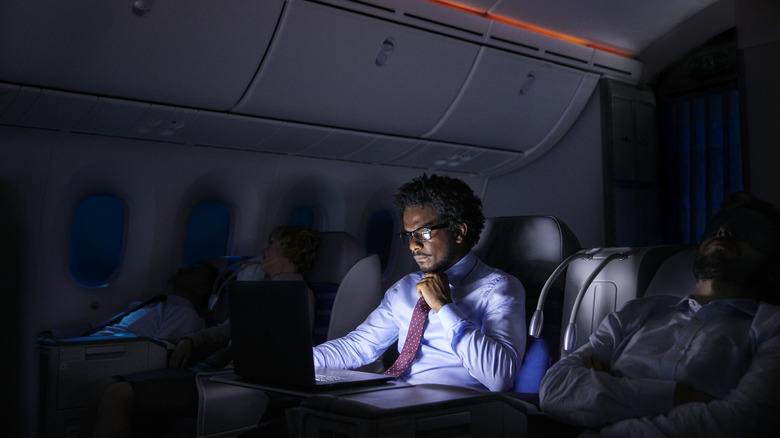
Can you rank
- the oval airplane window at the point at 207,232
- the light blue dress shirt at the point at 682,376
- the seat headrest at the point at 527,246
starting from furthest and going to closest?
the oval airplane window at the point at 207,232
the seat headrest at the point at 527,246
the light blue dress shirt at the point at 682,376

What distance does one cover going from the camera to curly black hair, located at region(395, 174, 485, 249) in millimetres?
2773

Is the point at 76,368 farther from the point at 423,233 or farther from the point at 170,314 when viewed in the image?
the point at 423,233

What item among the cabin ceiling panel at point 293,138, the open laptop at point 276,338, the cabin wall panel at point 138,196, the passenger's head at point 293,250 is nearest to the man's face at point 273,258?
the passenger's head at point 293,250

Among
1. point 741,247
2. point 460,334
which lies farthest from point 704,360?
point 460,334

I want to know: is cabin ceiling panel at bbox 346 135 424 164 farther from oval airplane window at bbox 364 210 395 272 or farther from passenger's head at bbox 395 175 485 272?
passenger's head at bbox 395 175 485 272

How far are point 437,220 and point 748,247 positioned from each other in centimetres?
113

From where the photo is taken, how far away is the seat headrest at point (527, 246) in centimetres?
272

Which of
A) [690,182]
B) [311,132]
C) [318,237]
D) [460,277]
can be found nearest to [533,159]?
[690,182]

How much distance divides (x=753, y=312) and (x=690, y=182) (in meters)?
4.31

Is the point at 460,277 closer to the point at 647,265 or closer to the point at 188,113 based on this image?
the point at 647,265

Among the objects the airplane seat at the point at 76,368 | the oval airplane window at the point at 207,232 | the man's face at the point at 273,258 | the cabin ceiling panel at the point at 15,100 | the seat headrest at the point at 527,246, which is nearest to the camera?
the seat headrest at the point at 527,246

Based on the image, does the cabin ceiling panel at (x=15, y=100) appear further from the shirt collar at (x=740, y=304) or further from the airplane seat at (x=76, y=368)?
the shirt collar at (x=740, y=304)

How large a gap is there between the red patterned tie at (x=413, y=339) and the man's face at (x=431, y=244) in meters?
0.16

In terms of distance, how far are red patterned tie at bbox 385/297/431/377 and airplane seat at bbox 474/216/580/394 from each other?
1.26 feet
